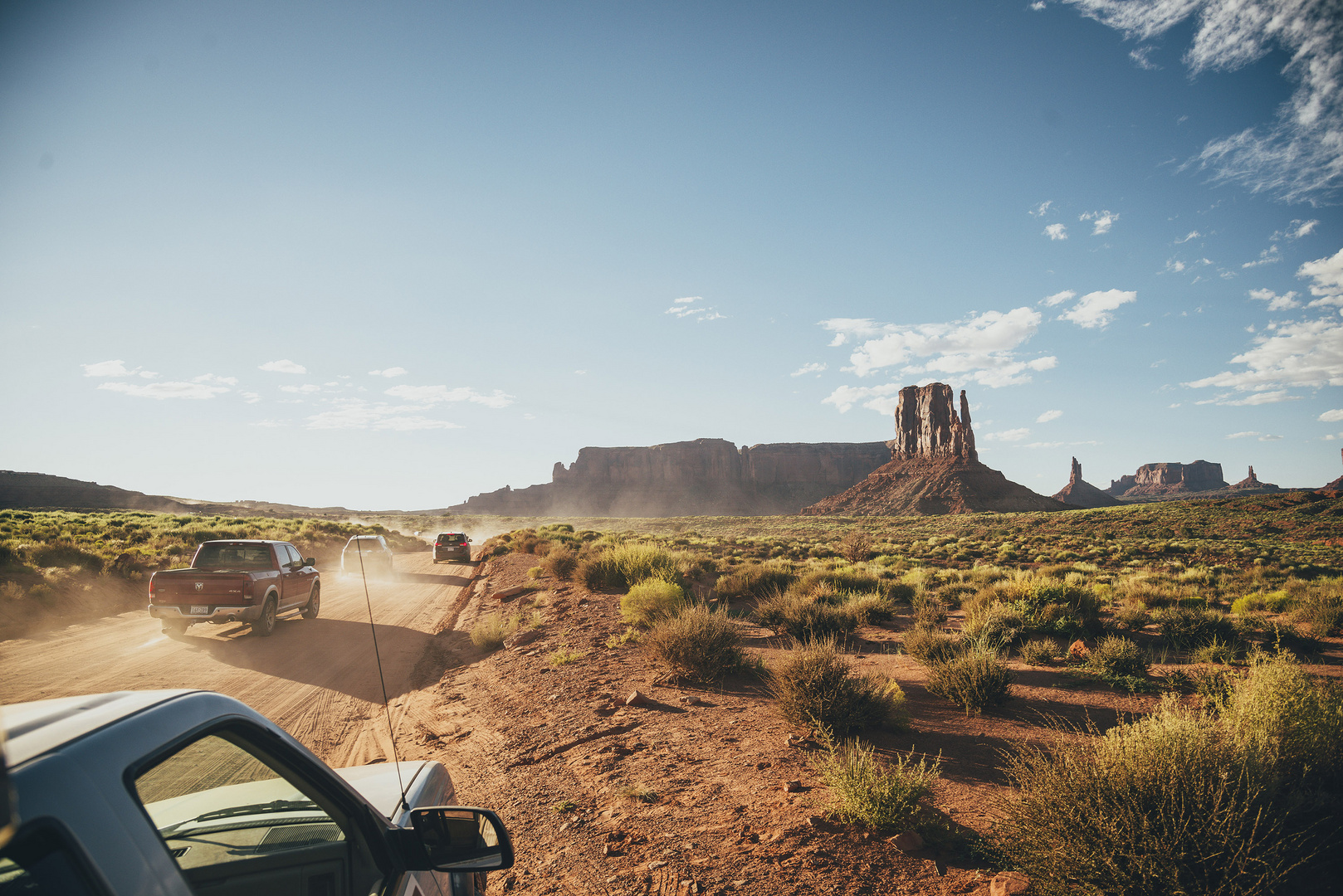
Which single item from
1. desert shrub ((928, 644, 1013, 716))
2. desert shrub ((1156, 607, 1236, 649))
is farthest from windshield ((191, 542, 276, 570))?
desert shrub ((1156, 607, 1236, 649))

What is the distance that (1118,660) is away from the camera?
29.2 feet

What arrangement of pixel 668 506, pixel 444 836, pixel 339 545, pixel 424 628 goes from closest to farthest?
pixel 444 836, pixel 424 628, pixel 339 545, pixel 668 506

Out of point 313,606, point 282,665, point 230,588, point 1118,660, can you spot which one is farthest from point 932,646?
point 313,606

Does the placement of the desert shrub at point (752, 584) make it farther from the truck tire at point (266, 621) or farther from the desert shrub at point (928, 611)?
the truck tire at point (266, 621)

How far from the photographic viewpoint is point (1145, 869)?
3.42 meters

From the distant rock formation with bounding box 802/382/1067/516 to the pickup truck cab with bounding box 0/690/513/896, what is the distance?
79.0 metres

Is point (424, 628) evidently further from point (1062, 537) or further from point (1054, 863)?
point (1062, 537)

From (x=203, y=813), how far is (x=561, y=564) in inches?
674

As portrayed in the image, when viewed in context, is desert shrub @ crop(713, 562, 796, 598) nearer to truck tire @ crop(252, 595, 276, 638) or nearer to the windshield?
truck tire @ crop(252, 595, 276, 638)

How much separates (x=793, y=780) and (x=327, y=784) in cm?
461

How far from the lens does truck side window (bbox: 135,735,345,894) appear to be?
6.08 ft

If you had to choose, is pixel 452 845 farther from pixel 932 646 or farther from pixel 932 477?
pixel 932 477

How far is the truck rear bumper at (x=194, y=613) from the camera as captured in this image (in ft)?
34.8

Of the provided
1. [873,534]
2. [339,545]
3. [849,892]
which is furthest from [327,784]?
[873,534]
